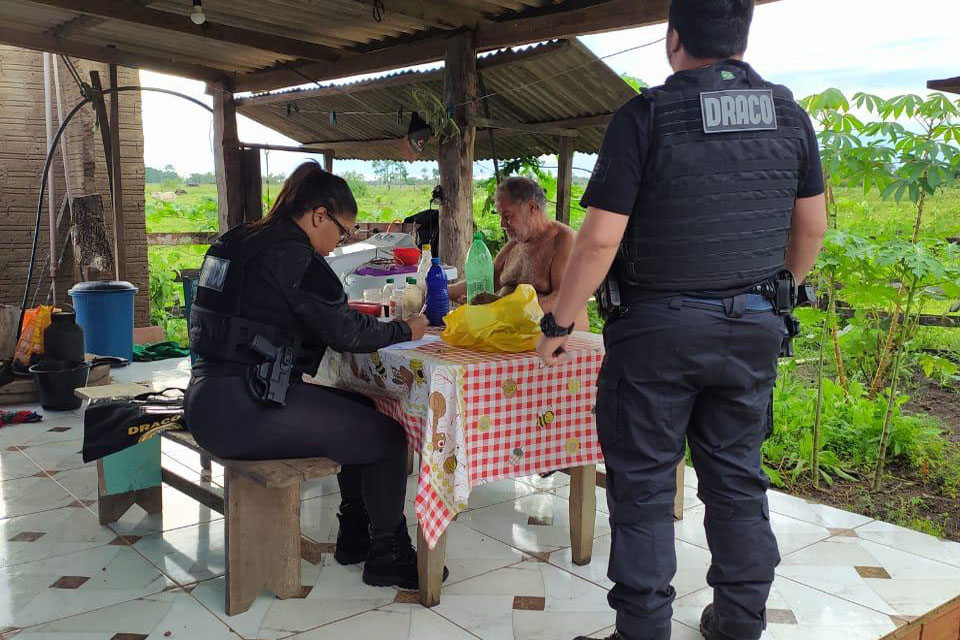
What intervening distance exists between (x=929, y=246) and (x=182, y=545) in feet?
11.6

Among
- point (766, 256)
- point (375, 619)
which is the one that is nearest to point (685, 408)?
point (766, 256)

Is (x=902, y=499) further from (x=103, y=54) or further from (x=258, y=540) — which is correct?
(x=103, y=54)

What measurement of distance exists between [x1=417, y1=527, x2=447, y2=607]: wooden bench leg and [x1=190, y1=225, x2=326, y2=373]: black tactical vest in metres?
0.77

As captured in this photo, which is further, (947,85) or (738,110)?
(947,85)

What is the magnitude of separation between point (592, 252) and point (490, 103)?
5201 millimetres

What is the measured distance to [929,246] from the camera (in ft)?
12.3

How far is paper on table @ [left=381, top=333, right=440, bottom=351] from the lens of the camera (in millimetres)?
2602

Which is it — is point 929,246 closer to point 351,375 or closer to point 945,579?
point 945,579

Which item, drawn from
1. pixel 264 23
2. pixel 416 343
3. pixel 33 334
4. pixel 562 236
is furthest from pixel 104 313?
pixel 416 343

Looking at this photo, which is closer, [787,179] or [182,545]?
[787,179]

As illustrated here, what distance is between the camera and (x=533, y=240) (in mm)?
3623

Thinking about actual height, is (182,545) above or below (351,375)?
below

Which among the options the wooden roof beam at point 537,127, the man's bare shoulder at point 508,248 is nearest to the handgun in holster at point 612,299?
the man's bare shoulder at point 508,248

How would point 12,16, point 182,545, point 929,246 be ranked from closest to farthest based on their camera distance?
1. point 182,545
2. point 929,246
3. point 12,16
